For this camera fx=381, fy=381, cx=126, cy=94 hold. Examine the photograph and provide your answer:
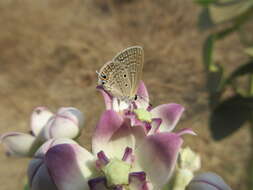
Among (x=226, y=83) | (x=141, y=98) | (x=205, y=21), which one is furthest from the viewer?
(x=205, y=21)

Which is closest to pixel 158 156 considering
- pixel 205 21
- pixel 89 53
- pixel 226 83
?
pixel 226 83

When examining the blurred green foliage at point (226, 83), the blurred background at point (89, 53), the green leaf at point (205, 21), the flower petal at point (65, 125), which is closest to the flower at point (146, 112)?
the flower petal at point (65, 125)

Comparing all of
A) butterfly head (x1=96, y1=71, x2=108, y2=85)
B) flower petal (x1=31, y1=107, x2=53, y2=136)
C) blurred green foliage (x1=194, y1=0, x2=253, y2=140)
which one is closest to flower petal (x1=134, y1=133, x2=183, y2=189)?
butterfly head (x1=96, y1=71, x2=108, y2=85)

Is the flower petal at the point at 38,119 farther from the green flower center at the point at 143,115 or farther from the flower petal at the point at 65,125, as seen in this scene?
the green flower center at the point at 143,115

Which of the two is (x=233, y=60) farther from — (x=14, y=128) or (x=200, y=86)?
(x=14, y=128)

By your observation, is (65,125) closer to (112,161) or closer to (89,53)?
(112,161)

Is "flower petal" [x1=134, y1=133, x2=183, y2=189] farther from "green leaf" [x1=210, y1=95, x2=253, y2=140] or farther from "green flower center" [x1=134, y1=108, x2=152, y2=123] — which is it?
"green leaf" [x1=210, y1=95, x2=253, y2=140]
